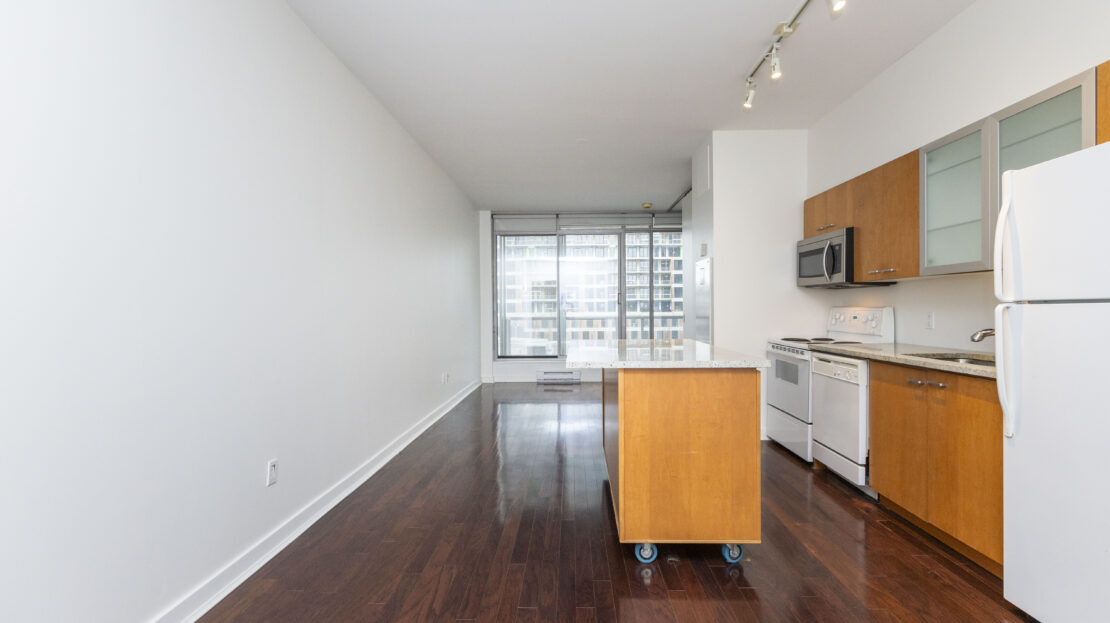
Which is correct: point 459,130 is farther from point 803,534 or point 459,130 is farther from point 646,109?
point 803,534

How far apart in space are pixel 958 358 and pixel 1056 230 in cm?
93

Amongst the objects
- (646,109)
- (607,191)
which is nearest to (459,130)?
(646,109)

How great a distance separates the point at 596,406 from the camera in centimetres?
549

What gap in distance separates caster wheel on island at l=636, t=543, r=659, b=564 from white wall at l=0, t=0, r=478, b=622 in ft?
5.49

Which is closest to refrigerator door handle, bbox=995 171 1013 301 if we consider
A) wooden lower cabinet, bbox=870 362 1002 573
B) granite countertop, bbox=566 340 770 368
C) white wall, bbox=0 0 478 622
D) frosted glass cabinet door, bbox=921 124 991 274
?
wooden lower cabinet, bbox=870 362 1002 573

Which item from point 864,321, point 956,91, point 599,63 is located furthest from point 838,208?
point 599,63

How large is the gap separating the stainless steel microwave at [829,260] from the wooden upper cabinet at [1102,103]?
150 centimetres

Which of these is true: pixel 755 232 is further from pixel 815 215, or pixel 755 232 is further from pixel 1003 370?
pixel 1003 370

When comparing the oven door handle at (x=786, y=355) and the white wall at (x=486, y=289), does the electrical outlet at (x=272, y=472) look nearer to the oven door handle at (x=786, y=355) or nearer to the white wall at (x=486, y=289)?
the oven door handle at (x=786, y=355)

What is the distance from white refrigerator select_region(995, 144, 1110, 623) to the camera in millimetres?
1455

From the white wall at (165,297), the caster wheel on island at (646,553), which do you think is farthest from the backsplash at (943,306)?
the white wall at (165,297)

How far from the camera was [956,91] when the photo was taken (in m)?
2.58

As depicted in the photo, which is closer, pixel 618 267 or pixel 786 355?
pixel 786 355

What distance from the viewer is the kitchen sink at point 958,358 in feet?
6.88
